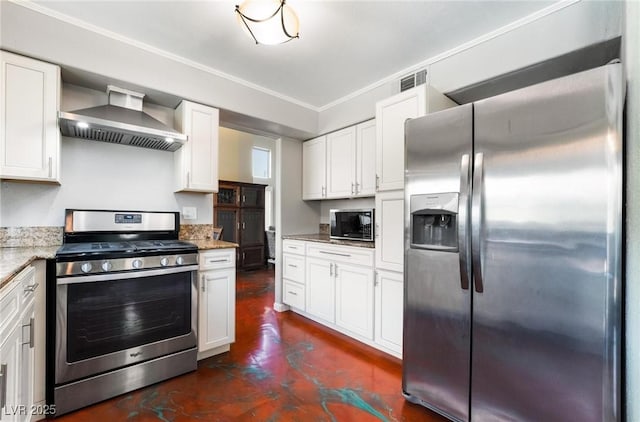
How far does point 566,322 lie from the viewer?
4.15ft

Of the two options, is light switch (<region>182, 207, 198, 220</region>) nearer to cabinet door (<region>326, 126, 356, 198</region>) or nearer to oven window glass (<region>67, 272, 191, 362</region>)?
oven window glass (<region>67, 272, 191, 362</region>)

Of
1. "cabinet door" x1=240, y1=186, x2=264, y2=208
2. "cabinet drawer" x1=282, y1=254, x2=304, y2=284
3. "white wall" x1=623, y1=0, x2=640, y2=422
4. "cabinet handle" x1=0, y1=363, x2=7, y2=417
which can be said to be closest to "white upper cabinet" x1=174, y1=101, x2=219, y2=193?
"cabinet drawer" x1=282, y1=254, x2=304, y2=284

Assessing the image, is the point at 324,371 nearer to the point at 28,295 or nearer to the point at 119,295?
the point at 119,295

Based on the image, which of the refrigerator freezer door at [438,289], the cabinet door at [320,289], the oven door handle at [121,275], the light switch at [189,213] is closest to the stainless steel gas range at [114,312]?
the oven door handle at [121,275]

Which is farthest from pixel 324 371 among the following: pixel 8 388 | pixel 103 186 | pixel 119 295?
pixel 103 186

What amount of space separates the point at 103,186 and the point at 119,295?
41.3 inches

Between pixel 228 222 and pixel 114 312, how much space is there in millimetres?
4264

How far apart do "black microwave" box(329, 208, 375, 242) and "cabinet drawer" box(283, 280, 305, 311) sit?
2.61 ft

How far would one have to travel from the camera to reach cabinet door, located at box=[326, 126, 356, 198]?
3307 mm

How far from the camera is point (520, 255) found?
1.39m

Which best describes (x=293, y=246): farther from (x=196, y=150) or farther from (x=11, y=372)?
(x=11, y=372)

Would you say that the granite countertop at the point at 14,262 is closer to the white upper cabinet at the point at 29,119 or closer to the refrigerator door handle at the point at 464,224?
the white upper cabinet at the point at 29,119

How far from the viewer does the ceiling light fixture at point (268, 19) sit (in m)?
1.59

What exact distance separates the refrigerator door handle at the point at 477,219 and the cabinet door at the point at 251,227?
17.7 feet
